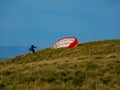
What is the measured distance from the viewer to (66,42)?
165ft

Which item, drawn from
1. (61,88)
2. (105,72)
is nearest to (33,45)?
(105,72)

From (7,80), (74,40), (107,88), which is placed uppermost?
(74,40)

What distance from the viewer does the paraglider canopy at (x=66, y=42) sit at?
48469mm

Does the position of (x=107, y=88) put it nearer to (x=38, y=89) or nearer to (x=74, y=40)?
(x=38, y=89)

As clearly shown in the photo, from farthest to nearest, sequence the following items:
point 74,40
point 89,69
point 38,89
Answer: point 74,40 < point 89,69 < point 38,89

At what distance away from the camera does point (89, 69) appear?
73.7 ft

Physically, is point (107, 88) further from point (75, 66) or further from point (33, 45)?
point (33, 45)

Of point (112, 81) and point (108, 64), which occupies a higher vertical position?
point (108, 64)

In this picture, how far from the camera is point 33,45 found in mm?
50000

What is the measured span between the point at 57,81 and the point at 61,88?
78.2 inches

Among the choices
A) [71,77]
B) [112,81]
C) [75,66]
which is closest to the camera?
[112,81]

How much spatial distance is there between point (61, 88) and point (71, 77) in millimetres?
2965

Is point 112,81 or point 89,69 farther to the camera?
point 89,69

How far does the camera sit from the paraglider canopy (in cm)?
4847
